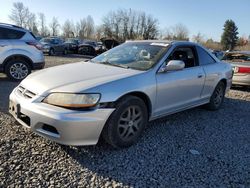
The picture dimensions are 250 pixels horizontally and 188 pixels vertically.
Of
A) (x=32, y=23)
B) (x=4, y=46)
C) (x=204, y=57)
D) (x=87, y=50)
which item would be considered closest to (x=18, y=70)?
(x=4, y=46)

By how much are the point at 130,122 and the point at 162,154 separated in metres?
0.60

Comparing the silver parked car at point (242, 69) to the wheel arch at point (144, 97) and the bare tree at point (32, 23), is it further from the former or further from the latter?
the bare tree at point (32, 23)

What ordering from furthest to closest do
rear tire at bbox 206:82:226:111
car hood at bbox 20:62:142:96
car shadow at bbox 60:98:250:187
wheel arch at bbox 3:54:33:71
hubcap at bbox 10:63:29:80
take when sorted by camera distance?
1. hubcap at bbox 10:63:29:80
2. wheel arch at bbox 3:54:33:71
3. rear tire at bbox 206:82:226:111
4. car hood at bbox 20:62:142:96
5. car shadow at bbox 60:98:250:187

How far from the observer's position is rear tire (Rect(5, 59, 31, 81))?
7925 millimetres

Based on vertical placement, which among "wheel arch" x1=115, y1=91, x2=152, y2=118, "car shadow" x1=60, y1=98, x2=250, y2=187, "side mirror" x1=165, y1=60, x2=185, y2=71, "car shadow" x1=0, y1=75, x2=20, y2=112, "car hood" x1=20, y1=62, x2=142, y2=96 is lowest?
"car shadow" x1=60, y1=98, x2=250, y2=187

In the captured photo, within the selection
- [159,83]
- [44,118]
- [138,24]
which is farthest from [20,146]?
[138,24]

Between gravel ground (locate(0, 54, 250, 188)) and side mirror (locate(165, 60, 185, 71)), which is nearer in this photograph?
gravel ground (locate(0, 54, 250, 188))

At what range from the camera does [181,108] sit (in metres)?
4.68

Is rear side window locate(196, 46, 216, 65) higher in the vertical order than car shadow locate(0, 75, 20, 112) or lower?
higher

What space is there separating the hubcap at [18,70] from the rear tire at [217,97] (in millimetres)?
5384

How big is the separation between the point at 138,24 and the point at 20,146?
6947cm

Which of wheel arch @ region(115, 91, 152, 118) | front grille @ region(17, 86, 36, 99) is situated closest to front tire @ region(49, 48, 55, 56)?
front grille @ region(17, 86, 36, 99)

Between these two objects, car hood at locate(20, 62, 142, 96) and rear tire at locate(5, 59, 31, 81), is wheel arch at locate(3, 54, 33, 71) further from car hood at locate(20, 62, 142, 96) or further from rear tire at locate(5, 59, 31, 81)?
car hood at locate(20, 62, 142, 96)

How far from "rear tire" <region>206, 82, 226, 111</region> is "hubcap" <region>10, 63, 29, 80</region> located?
5.38m
